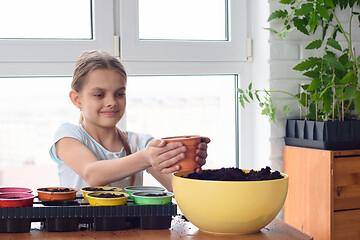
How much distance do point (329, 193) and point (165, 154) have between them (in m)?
1.11

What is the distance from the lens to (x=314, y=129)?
7.16 feet

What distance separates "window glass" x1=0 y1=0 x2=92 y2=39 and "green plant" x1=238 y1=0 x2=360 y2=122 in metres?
0.80

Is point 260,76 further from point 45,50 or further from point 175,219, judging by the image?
point 175,219

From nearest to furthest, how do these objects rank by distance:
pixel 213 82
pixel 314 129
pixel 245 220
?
1. pixel 245 220
2. pixel 314 129
3. pixel 213 82

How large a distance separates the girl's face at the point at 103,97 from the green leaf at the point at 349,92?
3.13 ft

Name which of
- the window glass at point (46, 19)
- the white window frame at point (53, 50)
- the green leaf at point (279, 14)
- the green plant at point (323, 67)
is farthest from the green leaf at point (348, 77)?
the window glass at point (46, 19)

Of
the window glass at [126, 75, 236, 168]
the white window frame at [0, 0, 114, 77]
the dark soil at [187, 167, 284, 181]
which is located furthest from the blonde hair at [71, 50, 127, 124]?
the dark soil at [187, 167, 284, 181]

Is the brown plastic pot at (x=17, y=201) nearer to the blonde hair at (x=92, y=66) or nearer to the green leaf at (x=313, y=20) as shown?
the blonde hair at (x=92, y=66)

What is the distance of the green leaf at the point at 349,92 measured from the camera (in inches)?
82.7

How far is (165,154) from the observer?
3.91 ft

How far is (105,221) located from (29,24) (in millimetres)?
1475

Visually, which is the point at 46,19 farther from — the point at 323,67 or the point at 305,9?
the point at 323,67

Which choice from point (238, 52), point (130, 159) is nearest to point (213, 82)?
point (238, 52)

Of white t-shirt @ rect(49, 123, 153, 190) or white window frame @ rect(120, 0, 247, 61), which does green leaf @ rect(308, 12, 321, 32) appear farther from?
white t-shirt @ rect(49, 123, 153, 190)
